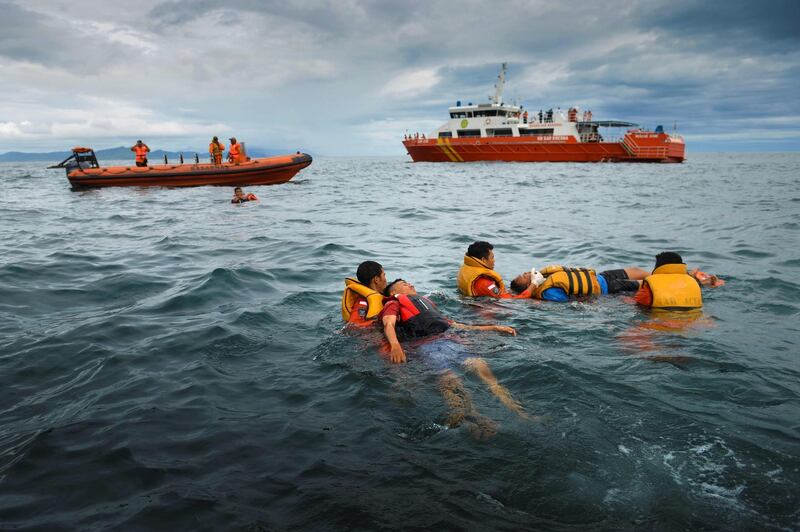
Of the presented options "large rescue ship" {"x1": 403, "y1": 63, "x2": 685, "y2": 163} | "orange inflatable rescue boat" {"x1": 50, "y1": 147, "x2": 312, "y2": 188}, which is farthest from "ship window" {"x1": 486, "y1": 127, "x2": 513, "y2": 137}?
"orange inflatable rescue boat" {"x1": 50, "y1": 147, "x2": 312, "y2": 188}

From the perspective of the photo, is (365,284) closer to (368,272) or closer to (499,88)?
(368,272)

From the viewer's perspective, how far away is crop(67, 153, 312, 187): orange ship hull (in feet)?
80.0

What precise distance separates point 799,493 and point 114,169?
28.6 m

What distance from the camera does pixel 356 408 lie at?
3.97 m

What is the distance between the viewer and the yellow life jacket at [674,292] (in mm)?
5926

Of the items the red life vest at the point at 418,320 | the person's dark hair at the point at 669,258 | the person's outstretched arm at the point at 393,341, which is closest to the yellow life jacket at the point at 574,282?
the person's dark hair at the point at 669,258

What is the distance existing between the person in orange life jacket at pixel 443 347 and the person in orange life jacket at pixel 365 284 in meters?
0.17

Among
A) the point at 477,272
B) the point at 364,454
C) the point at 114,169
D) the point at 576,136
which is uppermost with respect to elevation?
the point at 576,136

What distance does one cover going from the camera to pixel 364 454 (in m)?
3.31

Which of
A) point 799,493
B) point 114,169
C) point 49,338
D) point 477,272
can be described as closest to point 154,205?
point 114,169

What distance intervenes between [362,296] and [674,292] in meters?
3.77

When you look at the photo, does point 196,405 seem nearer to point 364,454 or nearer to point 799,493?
point 364,454

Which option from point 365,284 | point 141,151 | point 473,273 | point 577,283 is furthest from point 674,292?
point 141,151

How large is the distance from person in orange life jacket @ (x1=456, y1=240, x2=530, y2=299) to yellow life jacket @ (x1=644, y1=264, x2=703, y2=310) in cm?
163
